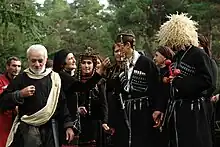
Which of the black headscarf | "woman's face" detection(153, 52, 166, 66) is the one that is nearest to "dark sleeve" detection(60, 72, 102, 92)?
the black headscarf

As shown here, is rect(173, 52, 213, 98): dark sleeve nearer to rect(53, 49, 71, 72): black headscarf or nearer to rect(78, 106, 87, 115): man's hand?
rect(78, 106, 87, 115): man's hand

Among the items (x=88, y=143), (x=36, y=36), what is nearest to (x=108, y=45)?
(x=36, y=36)

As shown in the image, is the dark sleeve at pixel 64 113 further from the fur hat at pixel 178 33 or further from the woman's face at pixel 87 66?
the fur hat at pixel 178 33

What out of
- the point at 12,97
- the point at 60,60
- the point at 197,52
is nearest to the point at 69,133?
the point at 12,97

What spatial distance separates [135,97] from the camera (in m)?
7.05

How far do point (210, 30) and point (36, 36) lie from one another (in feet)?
54.0

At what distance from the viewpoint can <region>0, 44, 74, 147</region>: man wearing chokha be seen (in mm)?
6738

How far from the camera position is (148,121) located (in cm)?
706

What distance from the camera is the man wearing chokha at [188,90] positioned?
655 centimetres

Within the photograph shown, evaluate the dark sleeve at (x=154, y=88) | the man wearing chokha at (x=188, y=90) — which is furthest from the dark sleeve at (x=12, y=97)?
the man wearing chokha at (x=188, y=90)

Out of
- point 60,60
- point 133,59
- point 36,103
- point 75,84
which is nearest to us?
point 36,103

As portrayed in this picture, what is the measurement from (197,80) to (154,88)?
680 millimetres

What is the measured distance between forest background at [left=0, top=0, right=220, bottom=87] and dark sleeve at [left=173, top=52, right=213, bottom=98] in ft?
26.6

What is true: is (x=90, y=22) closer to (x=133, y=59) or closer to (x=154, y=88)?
(x=133, y=59)
